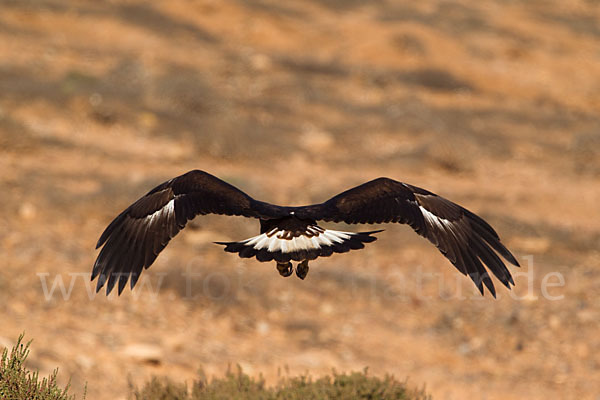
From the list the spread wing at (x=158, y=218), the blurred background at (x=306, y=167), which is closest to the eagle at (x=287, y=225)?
the spread wing at (x=158, y=218)

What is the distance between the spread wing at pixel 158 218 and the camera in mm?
7586

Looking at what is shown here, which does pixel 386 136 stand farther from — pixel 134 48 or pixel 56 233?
pixel 56 233

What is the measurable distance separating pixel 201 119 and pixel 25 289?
28.4 ft

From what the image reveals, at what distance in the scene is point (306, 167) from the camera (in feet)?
63.5

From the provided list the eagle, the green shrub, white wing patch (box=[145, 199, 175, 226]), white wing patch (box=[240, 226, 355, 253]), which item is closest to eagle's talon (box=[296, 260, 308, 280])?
the eagle

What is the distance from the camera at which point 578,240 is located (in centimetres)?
1695

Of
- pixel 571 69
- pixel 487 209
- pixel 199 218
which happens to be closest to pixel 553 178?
pixel 487 209

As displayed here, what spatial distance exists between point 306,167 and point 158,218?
11.7m

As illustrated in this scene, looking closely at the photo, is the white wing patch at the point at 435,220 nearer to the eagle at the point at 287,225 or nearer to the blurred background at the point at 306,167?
the eagle at the point at 287,225

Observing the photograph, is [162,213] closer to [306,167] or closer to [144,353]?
[144,353]

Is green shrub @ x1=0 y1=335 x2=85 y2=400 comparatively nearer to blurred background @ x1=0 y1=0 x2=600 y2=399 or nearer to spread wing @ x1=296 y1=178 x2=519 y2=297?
blurred background @ x1=0 y1=0 x2=600 y2=399

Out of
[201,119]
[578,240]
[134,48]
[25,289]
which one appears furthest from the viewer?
[134,48]

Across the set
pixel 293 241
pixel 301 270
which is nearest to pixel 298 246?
pixel 293 241

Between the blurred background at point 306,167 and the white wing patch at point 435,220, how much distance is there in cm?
270
